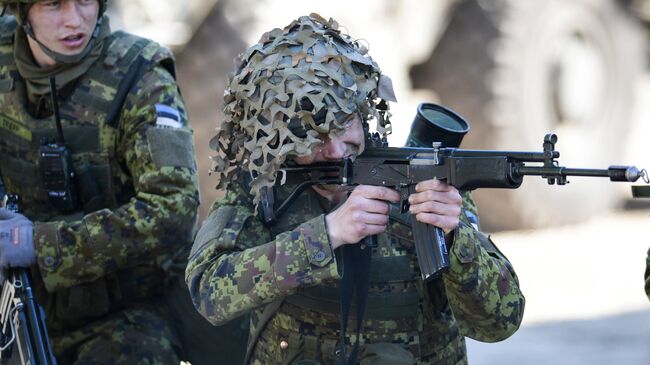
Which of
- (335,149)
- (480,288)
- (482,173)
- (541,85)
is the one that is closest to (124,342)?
(335,149)

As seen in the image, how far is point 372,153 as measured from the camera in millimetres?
3678

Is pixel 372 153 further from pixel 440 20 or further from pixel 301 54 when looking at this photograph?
pixel 440 20

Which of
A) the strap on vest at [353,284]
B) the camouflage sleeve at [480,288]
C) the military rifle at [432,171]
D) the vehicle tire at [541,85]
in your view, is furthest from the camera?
the vehicle tire at [541,85]

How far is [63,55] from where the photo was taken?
4504mm

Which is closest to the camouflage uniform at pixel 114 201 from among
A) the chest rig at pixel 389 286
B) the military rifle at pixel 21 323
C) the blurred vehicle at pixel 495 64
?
the military rifle at pixel 21 323

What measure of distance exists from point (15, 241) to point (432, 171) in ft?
5.04

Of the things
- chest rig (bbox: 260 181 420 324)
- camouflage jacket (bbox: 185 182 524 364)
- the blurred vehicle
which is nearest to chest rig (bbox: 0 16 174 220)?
camouflage jacket (bbox: 185 182 524 364)

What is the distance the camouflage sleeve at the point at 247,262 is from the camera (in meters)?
3.64

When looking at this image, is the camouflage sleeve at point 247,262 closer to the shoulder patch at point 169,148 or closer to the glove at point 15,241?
the shoulder patch at point 169,148

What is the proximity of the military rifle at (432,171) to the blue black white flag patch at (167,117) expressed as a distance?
2.32ft

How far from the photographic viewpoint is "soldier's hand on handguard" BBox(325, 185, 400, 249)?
11.7 ft

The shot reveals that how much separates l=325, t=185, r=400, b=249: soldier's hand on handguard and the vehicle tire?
5082 mm

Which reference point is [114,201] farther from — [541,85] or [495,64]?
[541,85]

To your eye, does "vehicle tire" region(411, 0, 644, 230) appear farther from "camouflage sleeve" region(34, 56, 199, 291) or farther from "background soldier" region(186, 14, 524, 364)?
"background soldier" region(186, 14, 524, 364)
